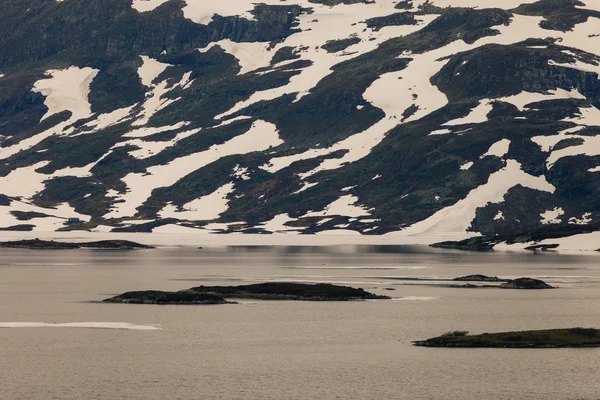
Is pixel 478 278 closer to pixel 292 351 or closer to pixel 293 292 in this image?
pixel 293 292

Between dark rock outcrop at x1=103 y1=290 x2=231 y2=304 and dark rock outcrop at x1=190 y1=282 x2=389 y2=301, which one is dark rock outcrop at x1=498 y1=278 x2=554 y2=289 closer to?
dark rock outcrop at x1=190 y1=282 x2=389 y2=301

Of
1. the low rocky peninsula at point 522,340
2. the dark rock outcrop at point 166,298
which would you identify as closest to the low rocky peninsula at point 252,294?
the dark rock outcrop at point 166,298

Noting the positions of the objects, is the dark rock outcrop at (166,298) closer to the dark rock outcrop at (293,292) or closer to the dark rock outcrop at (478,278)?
the dark rock outcrop at (293,292)

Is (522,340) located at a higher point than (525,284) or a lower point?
lower

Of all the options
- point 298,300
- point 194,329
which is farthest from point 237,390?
point 298,300

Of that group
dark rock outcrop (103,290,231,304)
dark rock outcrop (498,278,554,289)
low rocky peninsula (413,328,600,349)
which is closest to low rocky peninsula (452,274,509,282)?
dark rock outcrop (498,278,554,289)

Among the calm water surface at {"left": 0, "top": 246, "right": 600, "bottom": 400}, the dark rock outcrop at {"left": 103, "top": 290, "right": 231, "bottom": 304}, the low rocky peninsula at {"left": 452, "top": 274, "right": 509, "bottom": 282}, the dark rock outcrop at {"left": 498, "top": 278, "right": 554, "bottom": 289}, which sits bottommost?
the calm water surface at {"left": 0, "top": 246, "right": 600, "bottom": 400}

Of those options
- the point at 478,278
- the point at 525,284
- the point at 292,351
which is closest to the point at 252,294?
the point at 525,284
